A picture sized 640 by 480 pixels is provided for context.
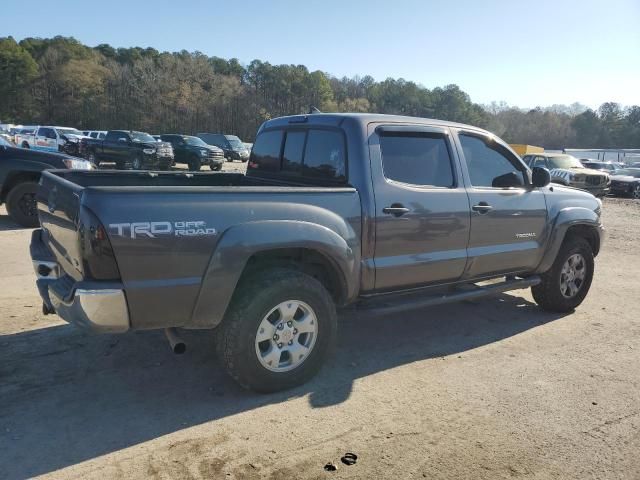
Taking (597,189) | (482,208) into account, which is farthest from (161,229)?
(597,189)

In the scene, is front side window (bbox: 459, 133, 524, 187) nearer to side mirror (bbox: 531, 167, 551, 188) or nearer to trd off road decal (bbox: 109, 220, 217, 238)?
side mirror (bbox: 531, 167, 551, 188)

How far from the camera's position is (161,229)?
304cm

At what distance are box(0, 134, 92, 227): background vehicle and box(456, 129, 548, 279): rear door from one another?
759 cm

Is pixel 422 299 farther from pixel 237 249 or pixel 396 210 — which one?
pixel 237 249

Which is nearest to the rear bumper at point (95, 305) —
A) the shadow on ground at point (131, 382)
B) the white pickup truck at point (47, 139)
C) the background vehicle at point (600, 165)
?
the shadow on ground at point (131, 382)

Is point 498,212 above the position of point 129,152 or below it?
below

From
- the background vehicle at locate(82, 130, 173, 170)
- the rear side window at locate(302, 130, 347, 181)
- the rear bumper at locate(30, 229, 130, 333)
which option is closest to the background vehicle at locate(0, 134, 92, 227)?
the rear side window at locate(302, 130, 347, 181)

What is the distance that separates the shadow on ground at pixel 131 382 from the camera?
3.04m

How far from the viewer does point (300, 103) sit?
9369cm

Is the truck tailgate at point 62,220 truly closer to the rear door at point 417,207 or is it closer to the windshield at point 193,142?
the rear door at point 417,207

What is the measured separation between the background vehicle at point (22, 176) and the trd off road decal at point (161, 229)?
287 inches

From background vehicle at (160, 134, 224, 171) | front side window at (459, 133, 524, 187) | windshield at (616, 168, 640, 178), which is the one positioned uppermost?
background vehicle at (160, 134, 224, 171)

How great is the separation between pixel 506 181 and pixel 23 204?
8.43 m

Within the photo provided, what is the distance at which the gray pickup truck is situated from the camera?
3039 millimetres
